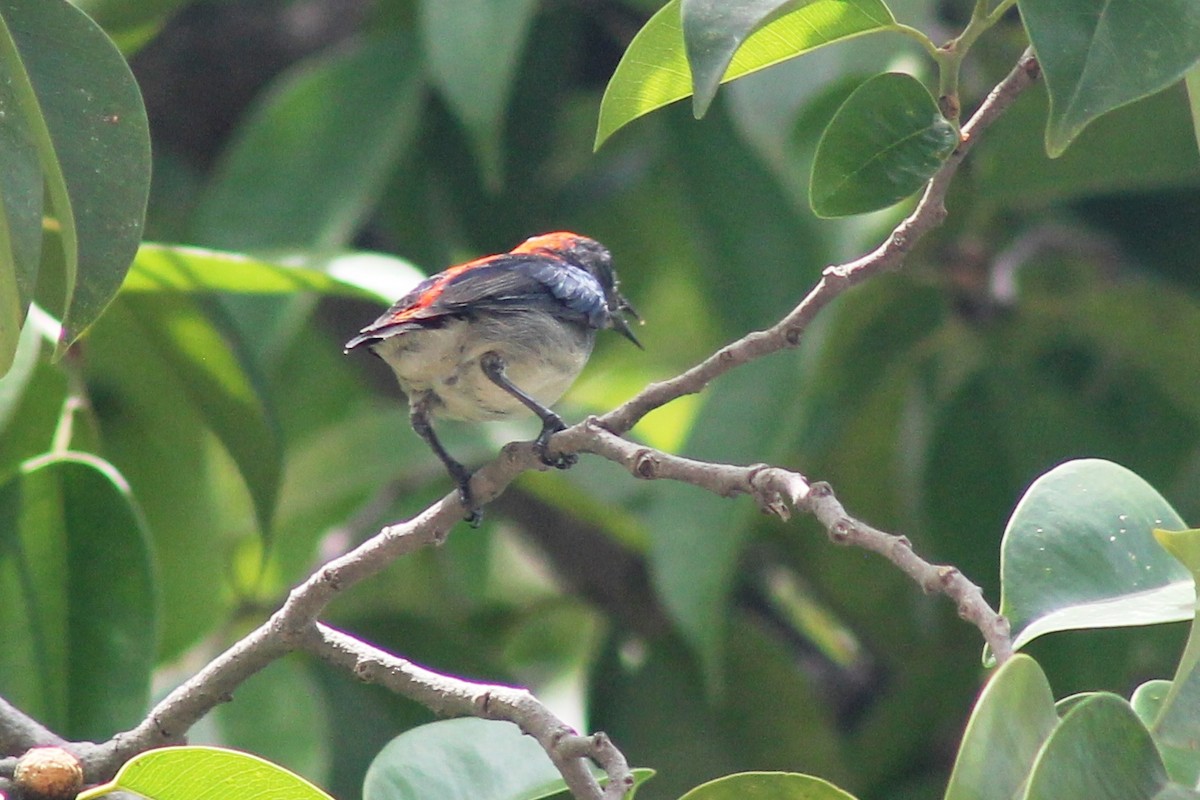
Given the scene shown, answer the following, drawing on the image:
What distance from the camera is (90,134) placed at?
1627mm

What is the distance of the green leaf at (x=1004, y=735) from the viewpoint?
3.68 ft

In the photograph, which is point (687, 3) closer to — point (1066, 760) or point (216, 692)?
point (1066, 760)

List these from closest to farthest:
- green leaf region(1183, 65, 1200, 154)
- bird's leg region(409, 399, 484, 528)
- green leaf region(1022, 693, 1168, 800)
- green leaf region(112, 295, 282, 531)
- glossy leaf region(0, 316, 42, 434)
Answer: green leaf region(1022, 693, 1168, 800), green leaf region(1183, 65, 1200, 154), glossy leaf region(0, 316, 42, 434), bird's leg region(409, 399, 484, 528), green leaf region(112, 295, 282, 531)

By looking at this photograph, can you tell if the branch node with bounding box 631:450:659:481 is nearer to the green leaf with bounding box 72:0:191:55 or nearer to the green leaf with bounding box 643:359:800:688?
the green leaf with bounding box 643:359:800:688

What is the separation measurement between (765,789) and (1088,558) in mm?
392

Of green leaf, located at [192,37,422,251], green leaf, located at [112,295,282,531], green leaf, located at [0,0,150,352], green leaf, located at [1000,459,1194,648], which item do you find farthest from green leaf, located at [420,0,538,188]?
green leaf, located at [1000,459,1194,648]

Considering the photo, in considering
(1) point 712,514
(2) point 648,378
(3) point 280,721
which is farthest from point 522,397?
(2) point 648,378

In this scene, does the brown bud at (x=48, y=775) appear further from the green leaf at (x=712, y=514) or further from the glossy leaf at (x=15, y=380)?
the green leaf at (x=712, y=514)

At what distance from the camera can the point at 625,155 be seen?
447 centimetres

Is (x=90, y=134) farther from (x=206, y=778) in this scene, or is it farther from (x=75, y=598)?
(x=75, y=598)

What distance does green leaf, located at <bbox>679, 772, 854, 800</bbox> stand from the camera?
1.32 meters

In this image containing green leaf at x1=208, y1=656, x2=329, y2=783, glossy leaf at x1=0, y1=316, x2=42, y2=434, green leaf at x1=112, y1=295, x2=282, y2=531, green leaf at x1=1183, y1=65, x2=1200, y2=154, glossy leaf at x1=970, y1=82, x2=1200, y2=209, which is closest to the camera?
green leaf at x1=1183, y1=65, x2=1200, y2=154

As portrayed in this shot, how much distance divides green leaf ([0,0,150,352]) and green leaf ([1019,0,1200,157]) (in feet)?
3.13

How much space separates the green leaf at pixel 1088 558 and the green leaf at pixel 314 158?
A: 2127mm
